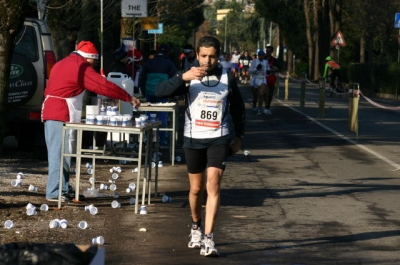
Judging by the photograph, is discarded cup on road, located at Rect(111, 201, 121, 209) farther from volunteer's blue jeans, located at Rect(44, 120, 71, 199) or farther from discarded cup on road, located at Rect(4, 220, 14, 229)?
discarded cup on road, located at Rect(4, 220, 14, 229)

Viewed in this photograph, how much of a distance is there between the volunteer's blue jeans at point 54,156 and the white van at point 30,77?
3453 mm

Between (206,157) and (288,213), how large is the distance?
257 cm

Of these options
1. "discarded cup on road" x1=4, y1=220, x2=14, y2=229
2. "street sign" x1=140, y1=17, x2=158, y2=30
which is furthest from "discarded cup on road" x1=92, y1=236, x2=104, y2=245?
"street sign" x1=140, y1=17, x2=158, y2=30

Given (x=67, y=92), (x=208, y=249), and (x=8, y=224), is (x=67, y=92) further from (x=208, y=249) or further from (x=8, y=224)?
(x=208, y=249)

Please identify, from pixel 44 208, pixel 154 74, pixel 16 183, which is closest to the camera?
pixel 44 208

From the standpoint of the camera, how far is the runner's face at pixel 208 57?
337 inches

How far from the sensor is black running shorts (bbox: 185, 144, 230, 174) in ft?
28.5

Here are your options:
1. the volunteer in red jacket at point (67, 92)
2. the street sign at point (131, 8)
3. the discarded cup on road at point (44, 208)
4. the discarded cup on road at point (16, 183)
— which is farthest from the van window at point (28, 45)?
the street sign at point (131, 8)

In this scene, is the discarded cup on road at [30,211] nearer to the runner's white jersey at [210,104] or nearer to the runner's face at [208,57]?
the runner's white jersey at [210,104]

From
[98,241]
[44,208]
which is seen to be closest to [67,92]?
[44,208]

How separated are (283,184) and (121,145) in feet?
7.23

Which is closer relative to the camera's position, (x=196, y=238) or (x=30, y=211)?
(x=196, y=238)

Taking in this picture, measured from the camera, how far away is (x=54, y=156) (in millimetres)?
11367

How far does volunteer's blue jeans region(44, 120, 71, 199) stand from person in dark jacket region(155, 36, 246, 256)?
278cm
